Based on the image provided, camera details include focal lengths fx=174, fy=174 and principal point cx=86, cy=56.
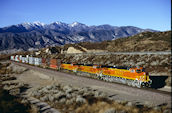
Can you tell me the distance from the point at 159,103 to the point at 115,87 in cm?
708

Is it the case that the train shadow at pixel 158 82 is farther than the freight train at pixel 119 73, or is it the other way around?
the train shadow at pixel 158 82

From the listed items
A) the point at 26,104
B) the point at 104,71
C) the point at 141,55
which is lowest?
the point at 26,104

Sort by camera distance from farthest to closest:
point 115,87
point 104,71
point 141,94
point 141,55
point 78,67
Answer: point 141,55 → point 78,67 → point 104,71 → point 115,87 → point 141,94

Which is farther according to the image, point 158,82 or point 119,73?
point 119,73

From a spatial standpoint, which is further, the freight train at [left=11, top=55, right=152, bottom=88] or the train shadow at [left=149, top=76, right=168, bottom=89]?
the train shadow at [left=149, top=76, right=168, bottom=89]

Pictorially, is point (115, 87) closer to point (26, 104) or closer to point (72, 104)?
point (72, 104)

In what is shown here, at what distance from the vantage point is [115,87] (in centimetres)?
2098

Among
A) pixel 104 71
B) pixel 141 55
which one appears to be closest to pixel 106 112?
pixel 104 71

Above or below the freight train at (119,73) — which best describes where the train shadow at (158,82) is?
below

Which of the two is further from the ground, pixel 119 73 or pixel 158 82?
pixel 119 73

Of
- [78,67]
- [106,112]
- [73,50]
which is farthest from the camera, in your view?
[73,50]

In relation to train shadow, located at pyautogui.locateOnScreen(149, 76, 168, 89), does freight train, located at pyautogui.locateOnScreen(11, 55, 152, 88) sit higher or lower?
higher

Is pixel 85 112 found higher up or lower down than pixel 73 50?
lower down

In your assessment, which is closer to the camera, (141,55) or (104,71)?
(104,71)
